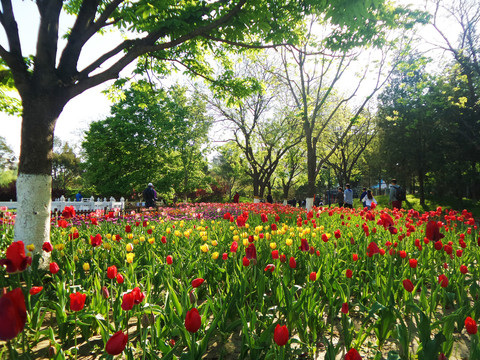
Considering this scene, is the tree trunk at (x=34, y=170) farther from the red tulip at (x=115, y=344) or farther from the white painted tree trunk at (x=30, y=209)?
the red tulip at (x=115, y=344)

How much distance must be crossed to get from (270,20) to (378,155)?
93.6 feet

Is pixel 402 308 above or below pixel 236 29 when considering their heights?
below

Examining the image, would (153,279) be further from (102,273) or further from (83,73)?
(83,73)

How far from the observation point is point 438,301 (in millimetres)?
2928

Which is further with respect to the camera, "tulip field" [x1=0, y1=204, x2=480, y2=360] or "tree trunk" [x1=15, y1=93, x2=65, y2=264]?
"tree trunk" [x1=15, y1=93, x2=65, y2=264]

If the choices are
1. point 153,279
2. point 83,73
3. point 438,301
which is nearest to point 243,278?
point 153,279

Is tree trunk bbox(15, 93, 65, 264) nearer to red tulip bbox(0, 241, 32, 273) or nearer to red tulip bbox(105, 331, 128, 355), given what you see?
red tulip bbox(0, 241, 32, 273)

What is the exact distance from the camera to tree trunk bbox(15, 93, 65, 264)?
3.84 metres

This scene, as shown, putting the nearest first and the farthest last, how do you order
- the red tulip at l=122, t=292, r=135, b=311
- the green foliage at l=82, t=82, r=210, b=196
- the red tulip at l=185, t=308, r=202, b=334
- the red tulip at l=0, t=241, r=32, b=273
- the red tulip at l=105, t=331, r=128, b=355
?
the red tulip at l=105, t=331, r=128, b=355
the red tulip at l=185, t=308, r=202, b=334
the red tulip at l=122, t=292, r=135, b=311
the red tulip at l=0, t=241, r=32, b=273
the green foliage at l=82, t=82, r=210, b=196

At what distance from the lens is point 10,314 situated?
3.41ft

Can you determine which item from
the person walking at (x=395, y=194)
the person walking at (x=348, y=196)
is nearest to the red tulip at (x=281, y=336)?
the person walking at (x=395, y=194)

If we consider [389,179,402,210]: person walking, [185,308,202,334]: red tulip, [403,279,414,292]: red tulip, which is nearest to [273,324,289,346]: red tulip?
[185,308,202,334]: red tulip

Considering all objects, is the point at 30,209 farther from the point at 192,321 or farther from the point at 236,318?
the point at 192,321

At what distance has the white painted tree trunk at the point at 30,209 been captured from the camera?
385cm
